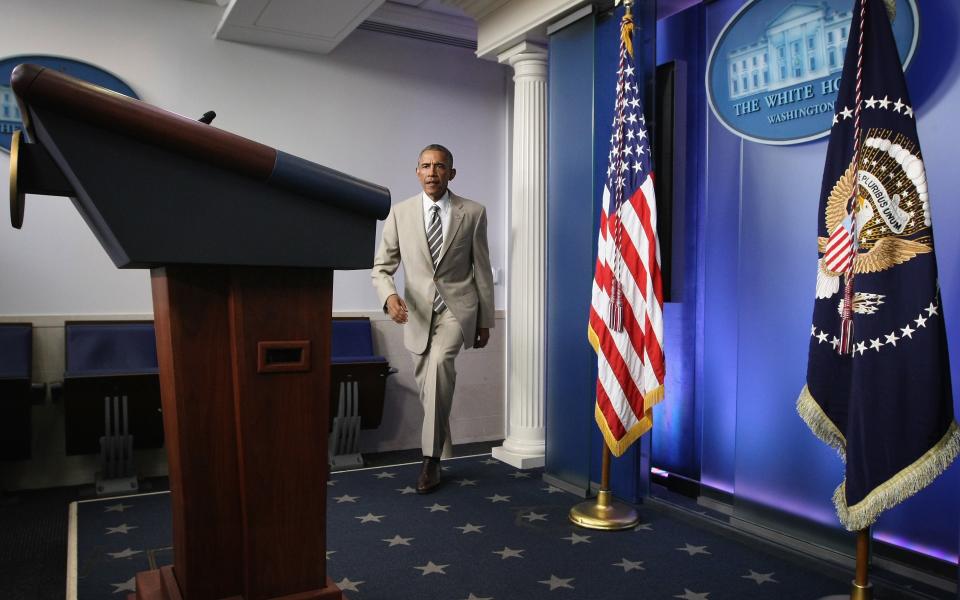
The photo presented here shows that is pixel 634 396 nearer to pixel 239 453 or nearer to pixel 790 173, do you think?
pixel 790 173

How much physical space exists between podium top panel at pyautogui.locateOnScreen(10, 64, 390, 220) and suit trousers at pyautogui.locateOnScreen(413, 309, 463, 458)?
249 cm

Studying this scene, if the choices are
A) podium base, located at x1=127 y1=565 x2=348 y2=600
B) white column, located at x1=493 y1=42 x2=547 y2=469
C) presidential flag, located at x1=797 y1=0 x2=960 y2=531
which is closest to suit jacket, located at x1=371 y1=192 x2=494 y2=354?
white column, located at x1=493 y1=42 x2=547 y2=469

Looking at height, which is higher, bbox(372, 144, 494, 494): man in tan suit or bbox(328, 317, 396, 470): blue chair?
bbox(372, 144, 494, 494): man in tan suit

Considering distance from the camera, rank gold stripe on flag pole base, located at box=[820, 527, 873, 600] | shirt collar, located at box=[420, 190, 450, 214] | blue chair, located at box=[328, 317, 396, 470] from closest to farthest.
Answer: gold stripe on flag pole base, located at box=[820, 527, 873, 600], shirt collar, located at box=[420, 190, 450, 214], blue chair, located at box=[328, 317, 396, 470]

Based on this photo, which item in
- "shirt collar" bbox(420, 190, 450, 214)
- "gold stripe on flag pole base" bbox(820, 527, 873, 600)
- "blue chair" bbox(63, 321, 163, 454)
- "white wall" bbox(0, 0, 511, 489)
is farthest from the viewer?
"white wall" bbox(0, 0, 511, 489)

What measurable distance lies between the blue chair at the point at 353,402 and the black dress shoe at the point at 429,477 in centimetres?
80

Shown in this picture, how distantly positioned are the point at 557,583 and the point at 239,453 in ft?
5.14

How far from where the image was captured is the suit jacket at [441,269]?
3912mm

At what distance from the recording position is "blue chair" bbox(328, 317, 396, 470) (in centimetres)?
448

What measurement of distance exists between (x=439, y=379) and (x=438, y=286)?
1.58 feet

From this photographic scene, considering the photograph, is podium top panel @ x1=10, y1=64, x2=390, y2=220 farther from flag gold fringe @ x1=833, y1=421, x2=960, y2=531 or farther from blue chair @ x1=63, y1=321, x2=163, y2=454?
blue chair @ x1=63, y1=321, x2=163, y2=454

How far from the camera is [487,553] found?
288 cm

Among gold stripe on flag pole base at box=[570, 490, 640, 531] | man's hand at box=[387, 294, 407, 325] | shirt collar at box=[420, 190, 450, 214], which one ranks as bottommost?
gold stripe on flag pole base at box=[570, 490, 640, 531]

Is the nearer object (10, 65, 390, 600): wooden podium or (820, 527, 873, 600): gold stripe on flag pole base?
(10, 65, 390, 600): wooden podium
